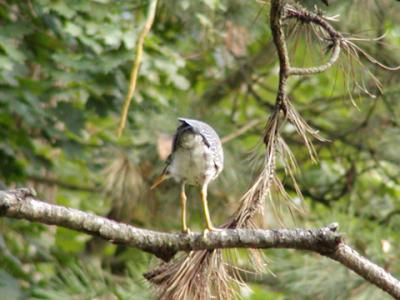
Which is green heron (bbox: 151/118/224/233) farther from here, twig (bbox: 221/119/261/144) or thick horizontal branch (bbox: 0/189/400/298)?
twig (bbox: 221/119/261/144)

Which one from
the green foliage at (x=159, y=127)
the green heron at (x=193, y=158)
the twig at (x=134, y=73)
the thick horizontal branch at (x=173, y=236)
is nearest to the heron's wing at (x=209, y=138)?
the green heron at (x=193, y=158)

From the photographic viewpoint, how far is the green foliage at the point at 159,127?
9.86 ft

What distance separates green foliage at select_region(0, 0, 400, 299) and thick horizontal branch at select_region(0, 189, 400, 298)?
95 cm

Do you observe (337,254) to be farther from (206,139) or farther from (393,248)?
(393,248)

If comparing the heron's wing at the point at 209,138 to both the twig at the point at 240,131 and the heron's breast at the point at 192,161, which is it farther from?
the twig at the point at 240,131

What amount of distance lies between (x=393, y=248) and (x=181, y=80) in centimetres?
89

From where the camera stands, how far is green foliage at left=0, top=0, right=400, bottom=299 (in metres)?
3.01

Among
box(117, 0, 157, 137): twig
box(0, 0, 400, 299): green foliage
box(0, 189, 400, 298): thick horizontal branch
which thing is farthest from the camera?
box(0, 0, 400, 299): green foliage

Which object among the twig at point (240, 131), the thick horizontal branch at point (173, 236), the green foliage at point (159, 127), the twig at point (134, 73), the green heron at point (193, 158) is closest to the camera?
the thick horizontal branch at point (173, 236)

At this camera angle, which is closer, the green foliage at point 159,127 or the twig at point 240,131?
the green foliage at point 159,127

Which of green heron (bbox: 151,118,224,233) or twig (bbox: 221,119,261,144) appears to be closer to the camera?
green heron (bbox: 151,118,224,233)

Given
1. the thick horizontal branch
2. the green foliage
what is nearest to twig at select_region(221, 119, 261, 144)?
the green foliage

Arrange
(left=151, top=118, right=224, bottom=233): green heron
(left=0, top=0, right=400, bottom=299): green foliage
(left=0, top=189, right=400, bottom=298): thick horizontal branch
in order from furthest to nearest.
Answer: (left=0, top=0, right=400, bottom=299): green foliage
(left=151, top=118, right=224, bottom=233): green heron
(left=0, top=189, right=400, bottom=298): thick horizontal branch

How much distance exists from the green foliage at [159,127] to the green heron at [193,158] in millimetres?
796
